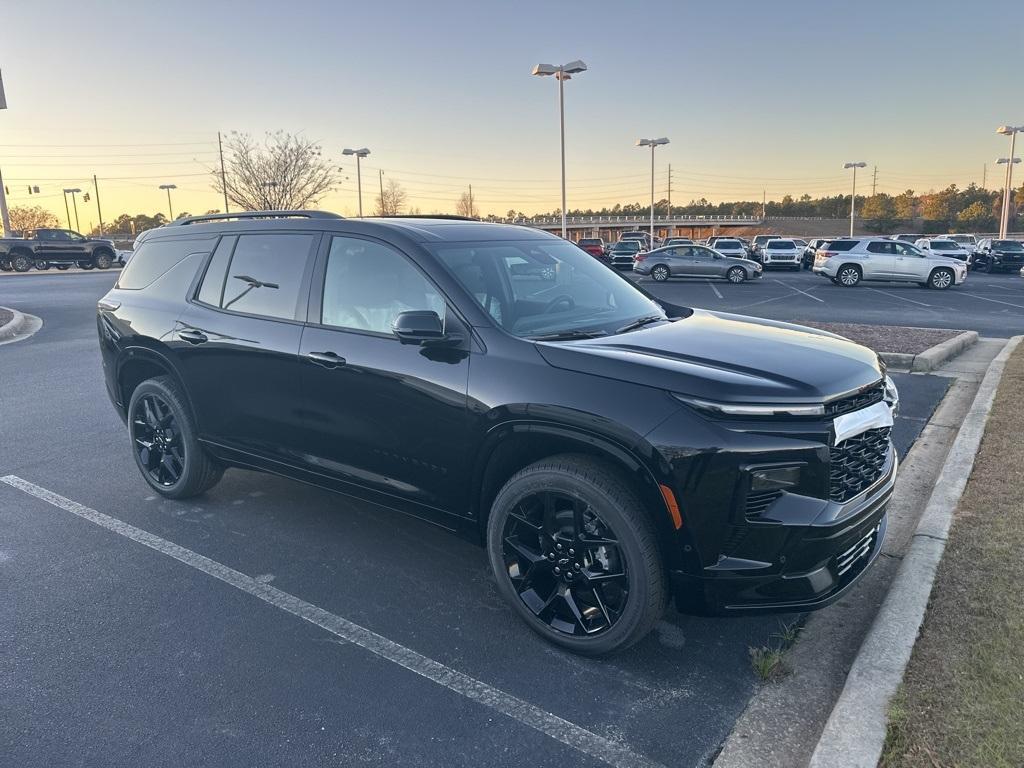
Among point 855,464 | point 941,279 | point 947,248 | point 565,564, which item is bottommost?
point 941,279

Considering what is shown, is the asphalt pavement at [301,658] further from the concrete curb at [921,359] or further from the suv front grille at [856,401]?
the concrete curb at [921,359]

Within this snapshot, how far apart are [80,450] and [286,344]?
3342 millimetres

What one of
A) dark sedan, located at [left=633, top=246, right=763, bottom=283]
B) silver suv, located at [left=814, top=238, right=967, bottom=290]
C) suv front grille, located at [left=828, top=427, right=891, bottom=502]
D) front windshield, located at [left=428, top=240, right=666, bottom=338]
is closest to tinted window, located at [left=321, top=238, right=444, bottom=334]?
front windshield, located at [left=428, top=240, right=666, bottom=338]

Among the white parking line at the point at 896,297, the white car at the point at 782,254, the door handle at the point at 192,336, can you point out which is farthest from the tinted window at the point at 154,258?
the white car at the point at 782,254

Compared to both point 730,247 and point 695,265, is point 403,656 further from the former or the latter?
point 730,247

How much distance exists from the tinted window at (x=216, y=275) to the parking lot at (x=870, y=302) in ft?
39.1

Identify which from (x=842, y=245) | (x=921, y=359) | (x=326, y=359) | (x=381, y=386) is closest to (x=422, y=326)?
(x=381, y=386)

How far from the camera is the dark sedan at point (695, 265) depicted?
29.2 m

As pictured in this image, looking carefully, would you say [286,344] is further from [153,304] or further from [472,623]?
[472,623]

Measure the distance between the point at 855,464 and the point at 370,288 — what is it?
2499mm

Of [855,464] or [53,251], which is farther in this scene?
[53,251]

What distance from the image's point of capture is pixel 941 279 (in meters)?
25.1

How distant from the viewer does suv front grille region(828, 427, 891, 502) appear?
9.30 ft

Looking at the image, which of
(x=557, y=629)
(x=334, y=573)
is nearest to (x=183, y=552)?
(x=334, y=573)
